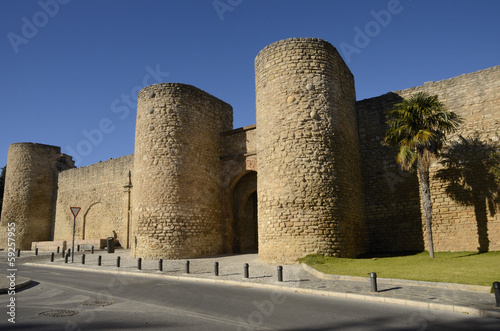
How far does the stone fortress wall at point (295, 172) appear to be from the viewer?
13.3m

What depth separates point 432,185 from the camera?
47.4ft

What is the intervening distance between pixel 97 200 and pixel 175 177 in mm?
13074

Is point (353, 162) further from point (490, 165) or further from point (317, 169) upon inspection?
point (490, 165)

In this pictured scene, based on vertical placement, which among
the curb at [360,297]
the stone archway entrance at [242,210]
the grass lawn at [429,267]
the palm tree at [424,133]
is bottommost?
the curb at [360,297]

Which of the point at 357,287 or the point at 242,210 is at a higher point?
the point at 242,210

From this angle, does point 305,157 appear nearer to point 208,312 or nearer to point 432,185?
point 432,185

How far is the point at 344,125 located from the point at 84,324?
39.4 feet

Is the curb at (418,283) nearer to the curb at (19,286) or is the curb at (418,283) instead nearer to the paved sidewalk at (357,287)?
the paved sidewalk at (357,287)

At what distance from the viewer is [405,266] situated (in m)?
10.5

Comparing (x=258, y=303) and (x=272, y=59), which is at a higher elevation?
(x=272, y=59)

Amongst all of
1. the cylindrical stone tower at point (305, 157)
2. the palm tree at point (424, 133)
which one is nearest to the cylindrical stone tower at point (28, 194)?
the cylindrical stone tower at point (305, 157)

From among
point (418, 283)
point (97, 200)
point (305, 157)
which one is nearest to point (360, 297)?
point (418, 283)

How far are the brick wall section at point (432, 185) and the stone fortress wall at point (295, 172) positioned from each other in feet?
0.13

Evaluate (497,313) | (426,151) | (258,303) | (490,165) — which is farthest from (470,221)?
(258,303)
